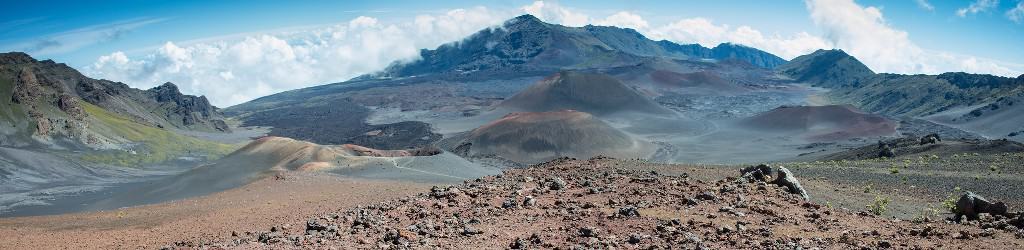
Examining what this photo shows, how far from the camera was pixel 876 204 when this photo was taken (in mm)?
17938

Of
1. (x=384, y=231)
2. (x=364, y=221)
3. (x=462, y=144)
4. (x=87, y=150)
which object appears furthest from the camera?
(x=462, y=144)

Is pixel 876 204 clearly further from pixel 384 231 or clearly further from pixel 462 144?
pixel 462 144

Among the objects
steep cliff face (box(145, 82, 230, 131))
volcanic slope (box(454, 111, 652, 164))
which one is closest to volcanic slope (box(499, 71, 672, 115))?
volcanic slope (box(454, 111, 652, 164))

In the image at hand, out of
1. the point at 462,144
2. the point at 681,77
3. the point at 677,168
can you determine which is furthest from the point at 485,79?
the point at 677,168

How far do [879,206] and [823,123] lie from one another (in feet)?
256

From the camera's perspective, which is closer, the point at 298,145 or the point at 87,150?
the point at 298,145

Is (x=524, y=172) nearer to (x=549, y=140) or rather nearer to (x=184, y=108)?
(x=549, y=140)

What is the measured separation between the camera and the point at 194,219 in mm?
22156

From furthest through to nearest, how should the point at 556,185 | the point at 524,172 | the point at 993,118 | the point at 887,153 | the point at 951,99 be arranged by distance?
1. the point at 951,99
2. the point at 993,118
3. the point at 887,153
4. the point at 524,172
5. the point at 556,185

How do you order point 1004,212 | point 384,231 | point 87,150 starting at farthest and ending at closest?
1. point 87,150
2. point 1004,212
3. point 384,231

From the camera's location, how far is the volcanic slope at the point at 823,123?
81.4 meters

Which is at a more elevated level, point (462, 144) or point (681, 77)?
point (681, 77)

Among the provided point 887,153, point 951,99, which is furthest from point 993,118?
point 887,153

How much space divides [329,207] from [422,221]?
11.0 m
